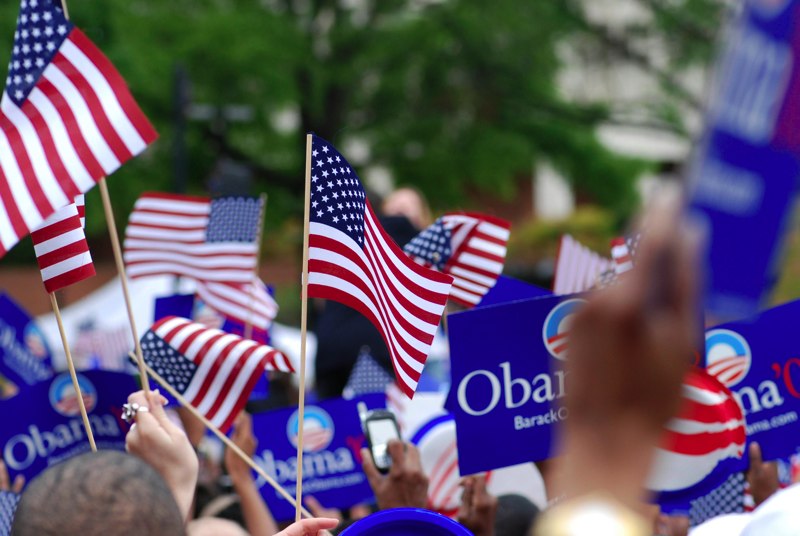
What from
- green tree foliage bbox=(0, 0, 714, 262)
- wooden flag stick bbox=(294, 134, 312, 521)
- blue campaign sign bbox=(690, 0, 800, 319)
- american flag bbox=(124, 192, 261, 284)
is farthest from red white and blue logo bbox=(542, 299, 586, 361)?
green tree foliage bbox=(0, 0, 714, 262)

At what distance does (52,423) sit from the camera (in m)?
4.51

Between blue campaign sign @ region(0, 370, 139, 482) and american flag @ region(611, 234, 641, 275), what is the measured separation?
196 centimetres

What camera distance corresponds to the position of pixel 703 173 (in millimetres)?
1345

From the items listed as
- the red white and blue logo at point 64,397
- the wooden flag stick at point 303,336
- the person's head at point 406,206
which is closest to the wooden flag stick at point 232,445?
the wooden flag stick at point 303,336

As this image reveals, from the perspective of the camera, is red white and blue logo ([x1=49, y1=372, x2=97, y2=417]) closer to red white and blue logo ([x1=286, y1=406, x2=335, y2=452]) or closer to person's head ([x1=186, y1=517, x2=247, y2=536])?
red white and blue logo ([x1=286, y1=406, x2=335, y2=452])

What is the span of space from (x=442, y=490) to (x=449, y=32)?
17113mm

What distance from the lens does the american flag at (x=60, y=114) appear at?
11.4 feet

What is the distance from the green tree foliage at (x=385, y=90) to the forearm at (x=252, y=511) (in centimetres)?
1466

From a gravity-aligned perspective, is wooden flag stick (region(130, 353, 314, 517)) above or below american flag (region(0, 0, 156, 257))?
below

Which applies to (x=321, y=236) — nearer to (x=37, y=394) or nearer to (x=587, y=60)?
(x=37, y=394)

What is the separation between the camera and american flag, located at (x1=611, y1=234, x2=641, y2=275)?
4294 millimetres

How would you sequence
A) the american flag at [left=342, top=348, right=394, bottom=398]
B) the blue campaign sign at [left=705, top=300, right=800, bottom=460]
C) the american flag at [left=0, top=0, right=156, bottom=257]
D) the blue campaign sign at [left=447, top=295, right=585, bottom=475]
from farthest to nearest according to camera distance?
1. the american flag at [left=342, top=348, right=394, bottom=398]
2. the blue campaign sign at [left=705, top=300, right=800, bottom=460]
3. the blue campaign sign at [left=447, top=295, right=585, bottom=475]
4. the american flag at [left=0, top=0, right=156, bottom=257]

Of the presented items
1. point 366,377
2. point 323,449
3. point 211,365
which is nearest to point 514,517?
point 211,365

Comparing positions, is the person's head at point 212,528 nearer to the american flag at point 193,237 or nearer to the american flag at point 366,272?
the american flag at point 366,272
